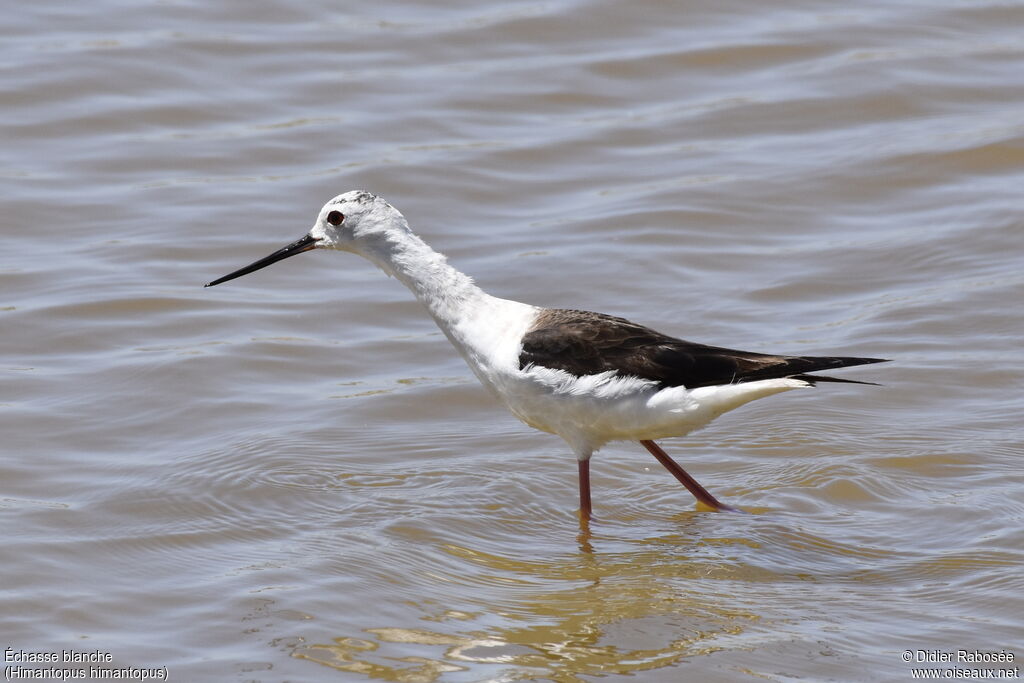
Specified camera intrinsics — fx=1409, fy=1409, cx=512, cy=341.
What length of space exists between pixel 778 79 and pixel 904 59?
1.22 meters

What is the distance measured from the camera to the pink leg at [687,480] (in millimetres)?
6652

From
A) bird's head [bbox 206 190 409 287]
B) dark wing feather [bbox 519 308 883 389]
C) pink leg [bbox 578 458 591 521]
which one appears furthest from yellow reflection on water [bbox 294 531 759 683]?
bird's head [bbox 206 190 409 287]

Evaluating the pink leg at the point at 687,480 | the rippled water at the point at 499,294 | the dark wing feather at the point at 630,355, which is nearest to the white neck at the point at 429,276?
the dark wing feather at the point at 630,355

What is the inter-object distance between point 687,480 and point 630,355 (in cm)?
79

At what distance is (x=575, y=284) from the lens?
920cm

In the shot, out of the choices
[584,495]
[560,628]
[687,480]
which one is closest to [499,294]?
[687,480]

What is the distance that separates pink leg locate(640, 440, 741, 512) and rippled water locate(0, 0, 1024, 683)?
0.31 ft

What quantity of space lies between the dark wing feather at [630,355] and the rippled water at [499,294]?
760mm

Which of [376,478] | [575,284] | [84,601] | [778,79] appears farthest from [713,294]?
[84,601]

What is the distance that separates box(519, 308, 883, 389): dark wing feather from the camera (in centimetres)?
617

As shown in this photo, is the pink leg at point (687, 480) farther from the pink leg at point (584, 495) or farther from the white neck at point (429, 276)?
the white neck at point (429, 276)

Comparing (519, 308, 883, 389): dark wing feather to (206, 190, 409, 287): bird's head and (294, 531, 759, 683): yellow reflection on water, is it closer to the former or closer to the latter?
(294, 531, 759, 683): yellow reflection on water

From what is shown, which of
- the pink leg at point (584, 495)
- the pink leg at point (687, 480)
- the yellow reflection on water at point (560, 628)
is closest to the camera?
the yellow reflection on water at point (560, 628)

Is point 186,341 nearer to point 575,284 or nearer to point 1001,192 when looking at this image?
point 575,284
